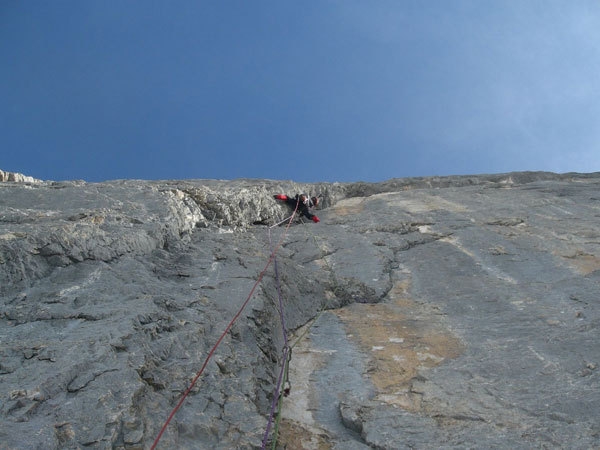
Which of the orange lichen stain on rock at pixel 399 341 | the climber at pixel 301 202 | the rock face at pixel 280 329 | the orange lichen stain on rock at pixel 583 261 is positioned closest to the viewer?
the rock face at pixel 280 329

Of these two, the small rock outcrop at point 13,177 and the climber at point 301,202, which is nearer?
the small rock outcrop at point 13,177

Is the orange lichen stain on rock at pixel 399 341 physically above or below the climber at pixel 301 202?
below

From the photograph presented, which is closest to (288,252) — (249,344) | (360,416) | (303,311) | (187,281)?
(303,311)

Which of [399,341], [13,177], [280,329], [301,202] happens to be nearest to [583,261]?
[399,341]

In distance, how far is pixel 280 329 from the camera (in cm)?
493

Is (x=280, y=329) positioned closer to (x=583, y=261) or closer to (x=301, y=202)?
(x=583, y=261)

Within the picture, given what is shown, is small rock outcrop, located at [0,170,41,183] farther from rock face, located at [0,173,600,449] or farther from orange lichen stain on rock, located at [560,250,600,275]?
orange lichen stain on rock, located at [560,250,600,275]

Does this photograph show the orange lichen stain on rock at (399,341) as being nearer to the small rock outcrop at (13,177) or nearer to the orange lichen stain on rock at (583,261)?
the orange lichen stain on rock at (583,261)

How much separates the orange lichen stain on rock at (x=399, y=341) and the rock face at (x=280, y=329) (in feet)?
0.07

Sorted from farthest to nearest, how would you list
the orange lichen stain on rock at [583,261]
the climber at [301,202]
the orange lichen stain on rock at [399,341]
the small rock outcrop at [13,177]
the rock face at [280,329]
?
the climber at [301,202]
the small rock outcrop at [13,177]
the orange lichen stain on rock at [583,261]
the orange lichen stain on rock at [399,341]
the rock face at [280,329]

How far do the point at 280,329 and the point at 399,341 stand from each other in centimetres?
108

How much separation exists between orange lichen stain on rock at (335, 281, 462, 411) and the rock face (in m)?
0.02

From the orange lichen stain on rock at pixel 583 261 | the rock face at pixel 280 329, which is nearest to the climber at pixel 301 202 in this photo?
the rock face at pixel 280 329

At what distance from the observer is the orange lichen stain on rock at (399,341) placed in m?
4.18
